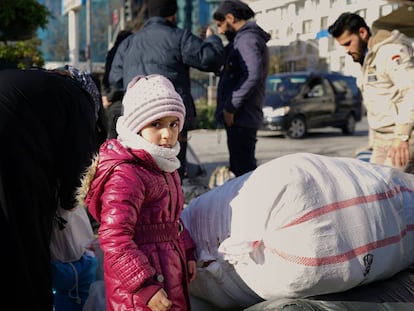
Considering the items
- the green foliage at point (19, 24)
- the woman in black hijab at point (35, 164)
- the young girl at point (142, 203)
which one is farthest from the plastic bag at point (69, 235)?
the green foliage at point (19, 24)

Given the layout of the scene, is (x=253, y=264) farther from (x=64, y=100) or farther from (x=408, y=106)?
(x=408, y=106)

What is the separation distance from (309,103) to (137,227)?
13913 millimetres

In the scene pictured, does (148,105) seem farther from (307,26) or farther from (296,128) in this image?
(296,128)

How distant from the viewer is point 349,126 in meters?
17.1

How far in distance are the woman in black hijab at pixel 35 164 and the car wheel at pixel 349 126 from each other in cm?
1475

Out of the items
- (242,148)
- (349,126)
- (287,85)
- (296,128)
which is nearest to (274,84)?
(287,85)

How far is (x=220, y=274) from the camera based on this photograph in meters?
2.84

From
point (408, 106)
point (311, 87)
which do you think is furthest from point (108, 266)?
point (311, 87)

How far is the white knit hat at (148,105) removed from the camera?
2.55 m

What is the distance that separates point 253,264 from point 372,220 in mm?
528

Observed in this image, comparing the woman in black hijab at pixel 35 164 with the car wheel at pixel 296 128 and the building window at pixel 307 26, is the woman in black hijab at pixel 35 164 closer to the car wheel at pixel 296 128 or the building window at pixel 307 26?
the building window at pixel 307 26

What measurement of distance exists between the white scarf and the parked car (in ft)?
42.6

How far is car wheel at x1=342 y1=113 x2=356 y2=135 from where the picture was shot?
17.0 m

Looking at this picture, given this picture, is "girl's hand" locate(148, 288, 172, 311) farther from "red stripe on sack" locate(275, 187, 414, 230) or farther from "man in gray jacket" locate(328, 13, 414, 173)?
"man in gray jacket" locate(328, 13, 414, 173)
